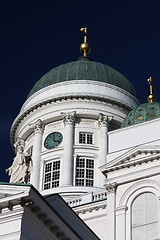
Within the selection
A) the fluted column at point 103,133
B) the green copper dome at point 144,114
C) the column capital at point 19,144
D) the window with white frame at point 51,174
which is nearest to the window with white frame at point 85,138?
the fluted column at point 103,133

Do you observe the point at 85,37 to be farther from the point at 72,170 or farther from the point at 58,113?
the point at 72,170

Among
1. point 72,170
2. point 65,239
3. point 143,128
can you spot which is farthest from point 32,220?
point 72,170

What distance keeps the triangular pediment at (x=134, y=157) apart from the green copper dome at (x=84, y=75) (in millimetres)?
19952

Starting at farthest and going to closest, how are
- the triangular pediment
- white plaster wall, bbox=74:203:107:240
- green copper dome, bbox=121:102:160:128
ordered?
1. green copper dome, bbox=121:102:160:128
2. white plaster wall, bbox=74:203:107:240
3. the triangular pediment

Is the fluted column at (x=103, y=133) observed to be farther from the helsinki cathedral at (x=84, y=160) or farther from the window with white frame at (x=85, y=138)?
the window with white frame at (x=85, y=138)

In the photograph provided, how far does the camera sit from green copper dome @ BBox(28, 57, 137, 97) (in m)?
63.2

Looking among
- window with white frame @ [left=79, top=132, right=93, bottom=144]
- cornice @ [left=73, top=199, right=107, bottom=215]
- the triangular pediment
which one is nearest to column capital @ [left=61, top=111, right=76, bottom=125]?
window with white frame @ [left=79, top=132, right=93, bottom=144]

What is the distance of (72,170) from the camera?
5809 centimetres

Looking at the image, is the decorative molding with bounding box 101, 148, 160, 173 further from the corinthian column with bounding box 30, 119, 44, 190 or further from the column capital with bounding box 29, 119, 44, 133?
the column capital with bounding box 29, 119, 44, 133

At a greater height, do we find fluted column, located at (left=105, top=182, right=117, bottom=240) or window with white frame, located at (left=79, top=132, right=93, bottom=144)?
window with white frame, located at (left=79, top=132, right=93, bottom=144)

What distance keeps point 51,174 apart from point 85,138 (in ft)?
13.2

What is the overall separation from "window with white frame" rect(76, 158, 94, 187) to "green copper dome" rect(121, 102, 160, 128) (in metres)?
11.0

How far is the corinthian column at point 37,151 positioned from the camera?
58.6m

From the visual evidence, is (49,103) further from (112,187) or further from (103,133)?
(112,187)
